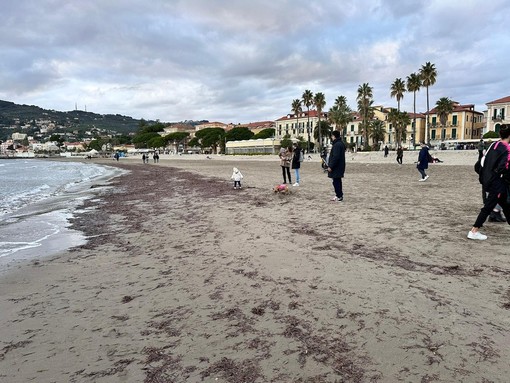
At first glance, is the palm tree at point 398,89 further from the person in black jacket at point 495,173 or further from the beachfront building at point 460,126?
the person in black jacket at point 495,173

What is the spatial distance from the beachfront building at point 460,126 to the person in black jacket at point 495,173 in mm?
85557

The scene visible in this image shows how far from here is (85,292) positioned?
4090 mm

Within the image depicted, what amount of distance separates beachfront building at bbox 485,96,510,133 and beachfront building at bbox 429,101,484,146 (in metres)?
11.6

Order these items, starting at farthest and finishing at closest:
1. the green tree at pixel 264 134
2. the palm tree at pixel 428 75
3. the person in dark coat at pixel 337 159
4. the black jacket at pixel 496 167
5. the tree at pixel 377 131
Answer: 1. the green tree at pixel 264 134
2. the tree at pixel 377 131
3. the palm tree at pixel 428 75
4. the person in dark coat at pixel 337 159
5. the black jacket at pixel 496 167

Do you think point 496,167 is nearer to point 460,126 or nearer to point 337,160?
point 337,160

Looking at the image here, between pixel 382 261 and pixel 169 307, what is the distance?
290 cm

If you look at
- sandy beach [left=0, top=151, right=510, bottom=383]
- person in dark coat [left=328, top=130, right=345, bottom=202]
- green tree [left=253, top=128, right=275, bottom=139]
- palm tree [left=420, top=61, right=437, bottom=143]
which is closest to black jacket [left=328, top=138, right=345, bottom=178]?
person in dark coat [left=328, top=130, right=345, bottom=202]

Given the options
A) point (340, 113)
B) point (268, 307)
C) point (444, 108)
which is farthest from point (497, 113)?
point (268, 307)

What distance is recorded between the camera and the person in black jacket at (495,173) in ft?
17.1

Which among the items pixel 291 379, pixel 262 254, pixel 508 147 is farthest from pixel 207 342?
pixel 508 147

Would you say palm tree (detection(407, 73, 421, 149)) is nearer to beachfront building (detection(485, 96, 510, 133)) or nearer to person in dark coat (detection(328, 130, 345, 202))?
beachfront building (detection(485, 96, 510, 133))

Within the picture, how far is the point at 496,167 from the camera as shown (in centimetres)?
526

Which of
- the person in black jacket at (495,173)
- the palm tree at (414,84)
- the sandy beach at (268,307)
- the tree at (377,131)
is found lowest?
the sandy beach at (268,307)

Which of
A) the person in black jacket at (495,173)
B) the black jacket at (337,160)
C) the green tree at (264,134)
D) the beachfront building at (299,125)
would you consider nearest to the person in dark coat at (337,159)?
the black jacket at (337,160)
